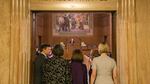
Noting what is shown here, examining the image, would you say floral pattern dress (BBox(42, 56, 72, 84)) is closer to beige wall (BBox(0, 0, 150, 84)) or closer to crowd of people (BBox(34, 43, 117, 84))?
crowd of people (BBox(34, 43, 117, 84))

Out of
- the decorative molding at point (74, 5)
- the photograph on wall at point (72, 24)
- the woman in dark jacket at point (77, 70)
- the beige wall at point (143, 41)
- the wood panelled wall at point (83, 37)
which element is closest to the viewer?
the woman in dark jacket at point (77, 70)

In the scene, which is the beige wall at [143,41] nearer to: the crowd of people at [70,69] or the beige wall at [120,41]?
the beige wall at [120,41]

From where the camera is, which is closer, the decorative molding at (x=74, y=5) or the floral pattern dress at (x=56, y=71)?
the floral pattern dress at (x=56, y=71)

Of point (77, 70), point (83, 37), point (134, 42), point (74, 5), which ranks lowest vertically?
point (77, 70)

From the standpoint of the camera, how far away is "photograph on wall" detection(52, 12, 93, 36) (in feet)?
37.7

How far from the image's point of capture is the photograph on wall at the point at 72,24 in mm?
11492

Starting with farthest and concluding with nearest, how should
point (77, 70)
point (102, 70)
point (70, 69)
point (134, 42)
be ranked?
point (134, 42)
point (77, 70)
point (70, 69)
point (102, 70)

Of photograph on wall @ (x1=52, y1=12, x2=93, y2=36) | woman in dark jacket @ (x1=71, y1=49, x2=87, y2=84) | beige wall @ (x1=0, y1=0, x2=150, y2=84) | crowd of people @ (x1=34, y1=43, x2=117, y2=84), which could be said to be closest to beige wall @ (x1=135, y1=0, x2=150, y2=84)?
beige wall @ (x1=0, y1=0, x2=150, y2=84)

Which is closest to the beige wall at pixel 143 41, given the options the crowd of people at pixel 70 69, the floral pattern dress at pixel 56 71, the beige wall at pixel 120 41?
the beige wall at pixel 120 41

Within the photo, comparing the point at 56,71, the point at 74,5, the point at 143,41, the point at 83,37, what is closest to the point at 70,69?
the point at 56,71

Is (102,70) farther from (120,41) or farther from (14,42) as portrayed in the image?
(14,42)

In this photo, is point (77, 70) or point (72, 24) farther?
point (72, 24)

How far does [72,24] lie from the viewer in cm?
1162

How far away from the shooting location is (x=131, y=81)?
514cm
